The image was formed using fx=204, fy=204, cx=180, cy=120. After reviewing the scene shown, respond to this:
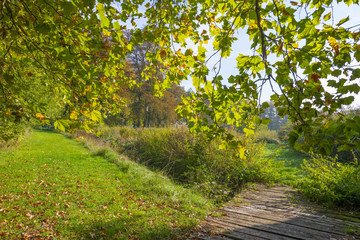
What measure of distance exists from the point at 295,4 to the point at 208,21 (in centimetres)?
142

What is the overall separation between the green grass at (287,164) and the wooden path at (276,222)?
4.31 feet

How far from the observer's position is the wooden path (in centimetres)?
319

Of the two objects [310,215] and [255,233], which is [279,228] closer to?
[255,233]

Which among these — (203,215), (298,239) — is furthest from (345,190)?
(203,215)

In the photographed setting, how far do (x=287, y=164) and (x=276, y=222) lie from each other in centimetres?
644

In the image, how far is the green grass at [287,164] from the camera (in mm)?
6693

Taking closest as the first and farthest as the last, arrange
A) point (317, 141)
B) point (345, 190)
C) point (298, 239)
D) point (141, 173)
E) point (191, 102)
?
point (317, 141)
point (191, 102)
point (298, 239)
point (345, 190)
point (141, 173)

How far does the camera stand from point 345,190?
4.36 m

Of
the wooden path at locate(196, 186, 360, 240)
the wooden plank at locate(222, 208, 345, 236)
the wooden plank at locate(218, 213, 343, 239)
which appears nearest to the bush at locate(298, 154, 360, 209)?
the wooden path at locate(196, 186, 360, 240)

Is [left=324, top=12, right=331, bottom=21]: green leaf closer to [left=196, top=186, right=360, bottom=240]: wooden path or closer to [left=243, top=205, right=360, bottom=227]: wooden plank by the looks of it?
[left=196, top=186, right=360, bottom=240]: wooden path

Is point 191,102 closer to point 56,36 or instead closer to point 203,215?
point 56,36

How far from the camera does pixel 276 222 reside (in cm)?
364

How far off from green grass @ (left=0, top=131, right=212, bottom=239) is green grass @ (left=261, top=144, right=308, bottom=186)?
3104 mm

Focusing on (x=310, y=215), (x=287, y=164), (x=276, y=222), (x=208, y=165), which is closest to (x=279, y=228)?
(x=276, y=222)
